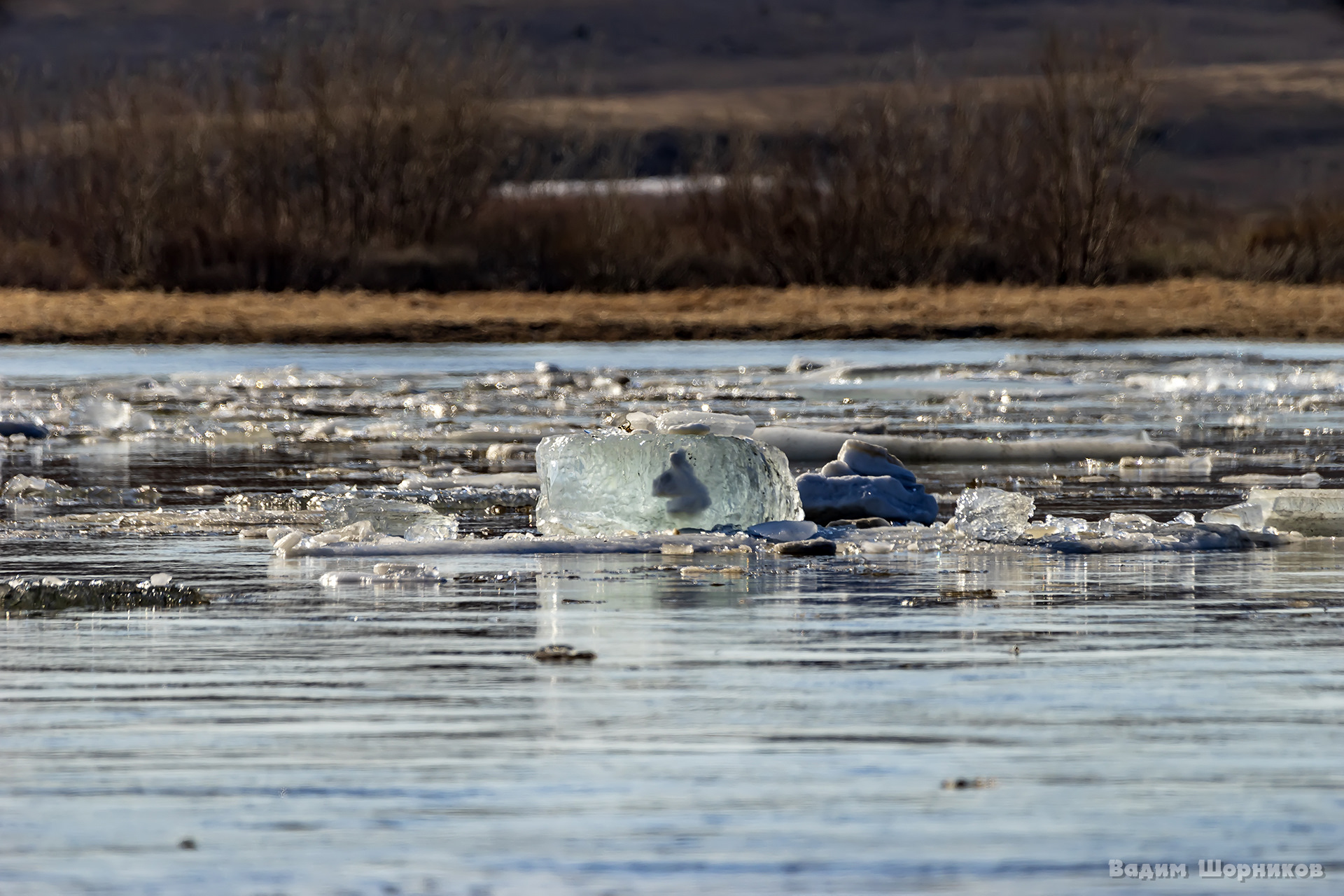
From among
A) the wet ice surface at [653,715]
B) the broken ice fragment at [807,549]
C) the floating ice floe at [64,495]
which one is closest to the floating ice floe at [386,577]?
the wet ice surface at [653,715]

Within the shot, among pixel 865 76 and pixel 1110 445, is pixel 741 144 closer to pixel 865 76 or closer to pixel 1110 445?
pixel 865 76

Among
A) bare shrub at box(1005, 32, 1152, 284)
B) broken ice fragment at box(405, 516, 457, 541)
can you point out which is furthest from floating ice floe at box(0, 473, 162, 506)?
bare shrub at box(1005, 32, 1152, 284)

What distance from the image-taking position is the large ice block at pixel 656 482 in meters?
8.23

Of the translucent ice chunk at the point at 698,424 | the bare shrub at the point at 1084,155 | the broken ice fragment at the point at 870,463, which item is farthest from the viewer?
the bare shrub at the point at 1084,155

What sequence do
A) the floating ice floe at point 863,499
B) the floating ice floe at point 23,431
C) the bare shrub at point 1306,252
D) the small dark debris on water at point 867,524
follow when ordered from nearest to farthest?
the small dark debris on water at point 867,524, the floating ice floe at point 863,499, the floating ice floe at point 23,431, the bare shrub at point 1306,252

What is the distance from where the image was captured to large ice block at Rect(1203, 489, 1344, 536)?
27.6 feet

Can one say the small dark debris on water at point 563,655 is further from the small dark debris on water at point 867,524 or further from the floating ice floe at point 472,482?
the floating ice floe at point 472,482

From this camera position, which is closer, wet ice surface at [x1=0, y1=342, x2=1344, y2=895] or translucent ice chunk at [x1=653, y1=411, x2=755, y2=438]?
wet ice surface at [x1=0, y1=342, x2=1344, y2=895]

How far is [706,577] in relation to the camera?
7160mm

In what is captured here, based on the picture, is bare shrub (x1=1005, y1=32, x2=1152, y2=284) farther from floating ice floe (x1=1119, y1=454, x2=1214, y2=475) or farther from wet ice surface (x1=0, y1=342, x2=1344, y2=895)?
wet ice surface (x1=0, y1=342, x2=1344, y2=895)

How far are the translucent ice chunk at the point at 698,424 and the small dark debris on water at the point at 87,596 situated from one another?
2243mm

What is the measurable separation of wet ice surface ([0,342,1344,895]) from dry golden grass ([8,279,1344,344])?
2154cm

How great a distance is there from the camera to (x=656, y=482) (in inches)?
324

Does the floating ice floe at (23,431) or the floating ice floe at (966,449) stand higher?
the floating ice floe at (23,431)
